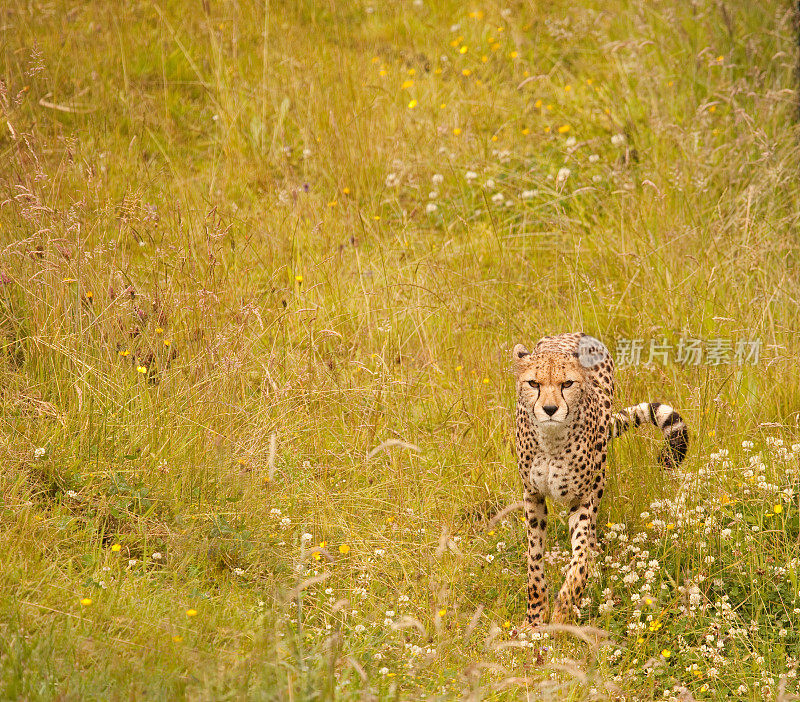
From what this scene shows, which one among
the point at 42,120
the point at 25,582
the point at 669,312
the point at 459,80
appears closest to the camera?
the point at 25,582

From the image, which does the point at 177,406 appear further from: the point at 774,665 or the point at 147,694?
the point at 774,665

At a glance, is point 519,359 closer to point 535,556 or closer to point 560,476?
point 560,476

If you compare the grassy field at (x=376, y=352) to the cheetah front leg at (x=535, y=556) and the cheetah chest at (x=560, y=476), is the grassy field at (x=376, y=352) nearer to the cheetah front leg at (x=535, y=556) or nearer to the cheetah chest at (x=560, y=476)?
the cheetah front leg at (x=535, y=556)

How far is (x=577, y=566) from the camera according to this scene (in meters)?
3.59

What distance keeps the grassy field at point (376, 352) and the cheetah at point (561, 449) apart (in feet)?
0.39

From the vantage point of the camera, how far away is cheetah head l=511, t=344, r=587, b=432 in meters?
3.46

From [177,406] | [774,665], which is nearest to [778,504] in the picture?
[774,665]

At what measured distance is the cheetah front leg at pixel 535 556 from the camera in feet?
11.9

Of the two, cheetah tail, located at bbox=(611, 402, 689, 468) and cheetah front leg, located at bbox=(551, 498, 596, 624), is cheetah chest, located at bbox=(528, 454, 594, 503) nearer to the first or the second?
cheetah front leg, located at bbox=(551, 498, 596, 624)

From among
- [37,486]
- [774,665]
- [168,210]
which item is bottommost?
[774,665]

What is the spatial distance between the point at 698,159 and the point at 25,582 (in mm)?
4451

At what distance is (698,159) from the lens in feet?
18.7

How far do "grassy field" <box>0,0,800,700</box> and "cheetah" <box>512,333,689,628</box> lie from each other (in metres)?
0.12

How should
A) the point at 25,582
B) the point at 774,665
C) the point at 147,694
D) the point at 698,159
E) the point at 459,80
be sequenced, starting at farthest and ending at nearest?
the point at 459,80, the point at 698,159, the point at 774,665, the point at 25,582, the point at 147,694
